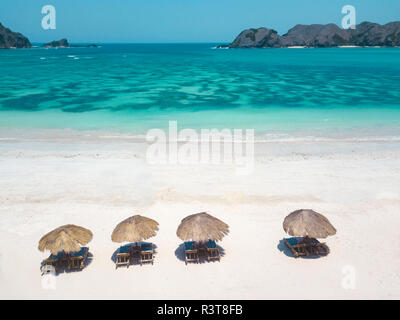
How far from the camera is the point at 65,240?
8711mm

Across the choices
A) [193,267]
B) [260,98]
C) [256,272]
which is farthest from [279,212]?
[260,98]

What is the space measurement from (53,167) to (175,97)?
22499 mm

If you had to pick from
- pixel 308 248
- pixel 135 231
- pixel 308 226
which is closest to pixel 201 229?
pixel 135 231

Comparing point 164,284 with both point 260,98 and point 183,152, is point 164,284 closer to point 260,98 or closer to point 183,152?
point 183,152

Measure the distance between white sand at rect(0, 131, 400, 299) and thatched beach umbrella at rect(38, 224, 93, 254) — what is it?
1.00 meters

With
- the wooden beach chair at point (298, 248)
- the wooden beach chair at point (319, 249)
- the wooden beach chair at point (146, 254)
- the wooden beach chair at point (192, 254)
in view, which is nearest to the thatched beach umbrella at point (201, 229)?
the wooden beach chair at point (192, 254)

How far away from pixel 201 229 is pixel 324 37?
20062cm

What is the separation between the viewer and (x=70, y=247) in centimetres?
865

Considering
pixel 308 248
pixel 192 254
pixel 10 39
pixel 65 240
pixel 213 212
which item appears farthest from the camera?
pixel 10 39

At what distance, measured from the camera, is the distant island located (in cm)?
17675

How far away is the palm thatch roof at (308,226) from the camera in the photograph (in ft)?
30.1

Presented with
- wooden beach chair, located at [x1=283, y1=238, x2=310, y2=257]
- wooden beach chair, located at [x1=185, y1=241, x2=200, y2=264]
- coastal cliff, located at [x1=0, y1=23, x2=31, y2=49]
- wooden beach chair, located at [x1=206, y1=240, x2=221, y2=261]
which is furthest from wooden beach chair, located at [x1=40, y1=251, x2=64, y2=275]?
coastal cliff, located at [x1=0, y1=23, x2=31, y2=49]

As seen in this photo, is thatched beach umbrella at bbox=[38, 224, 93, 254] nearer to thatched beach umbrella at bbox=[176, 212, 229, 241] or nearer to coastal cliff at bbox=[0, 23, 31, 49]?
thatched beach umbrella at bbox=[176, 212, 229, 241]

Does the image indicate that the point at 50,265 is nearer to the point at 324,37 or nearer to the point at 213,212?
the point at 213,212
